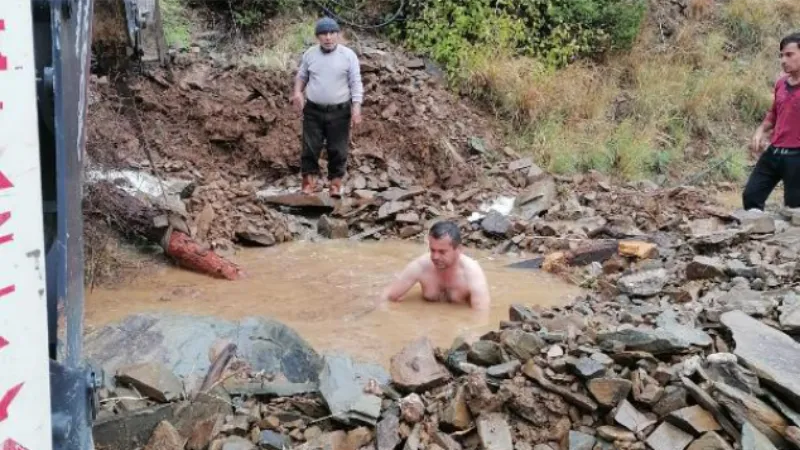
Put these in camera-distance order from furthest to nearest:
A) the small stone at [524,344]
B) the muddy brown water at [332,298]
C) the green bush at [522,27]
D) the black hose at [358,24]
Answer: the black hose at [358,24], the green bush at [522,27], the muddy brown water at [332,298], the small stone at [524,344]

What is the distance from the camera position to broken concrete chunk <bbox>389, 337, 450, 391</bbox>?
3527 millimetres

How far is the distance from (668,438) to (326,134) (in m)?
5.67

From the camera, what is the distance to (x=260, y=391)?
3.51 m

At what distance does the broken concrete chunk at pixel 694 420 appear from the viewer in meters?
3.11

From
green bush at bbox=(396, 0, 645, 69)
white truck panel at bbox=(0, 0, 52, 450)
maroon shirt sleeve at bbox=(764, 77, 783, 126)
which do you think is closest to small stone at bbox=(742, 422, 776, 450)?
white truck panel at bbox=(0, 0, 52, 450)

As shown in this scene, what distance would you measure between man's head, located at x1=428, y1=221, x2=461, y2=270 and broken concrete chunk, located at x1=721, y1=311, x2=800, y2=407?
6.87 feet

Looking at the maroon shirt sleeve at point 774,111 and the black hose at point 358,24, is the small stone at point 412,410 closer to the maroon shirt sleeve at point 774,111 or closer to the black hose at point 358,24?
the maroon shirt sleeve at point 774,111

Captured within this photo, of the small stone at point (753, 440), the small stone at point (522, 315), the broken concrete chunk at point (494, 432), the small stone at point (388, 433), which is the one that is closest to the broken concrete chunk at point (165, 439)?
the small stone at point (388, 433)

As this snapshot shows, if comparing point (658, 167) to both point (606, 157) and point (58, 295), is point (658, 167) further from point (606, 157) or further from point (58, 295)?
point (58, 295)

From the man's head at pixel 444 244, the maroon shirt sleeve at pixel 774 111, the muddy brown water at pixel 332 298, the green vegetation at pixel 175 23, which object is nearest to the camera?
the muddy brown water at pixel 332 298

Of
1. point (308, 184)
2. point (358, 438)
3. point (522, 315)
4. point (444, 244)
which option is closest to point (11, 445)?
point (358, 438)

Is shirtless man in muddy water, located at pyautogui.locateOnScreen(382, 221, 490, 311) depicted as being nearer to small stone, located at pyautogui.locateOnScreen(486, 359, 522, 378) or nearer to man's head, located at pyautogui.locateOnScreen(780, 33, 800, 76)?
small stone, located at pyautogui.locateOnScreen(486, 359, 522, 378)

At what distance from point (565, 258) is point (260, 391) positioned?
13.4ft

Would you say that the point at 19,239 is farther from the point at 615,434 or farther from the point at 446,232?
the point at 446,232
